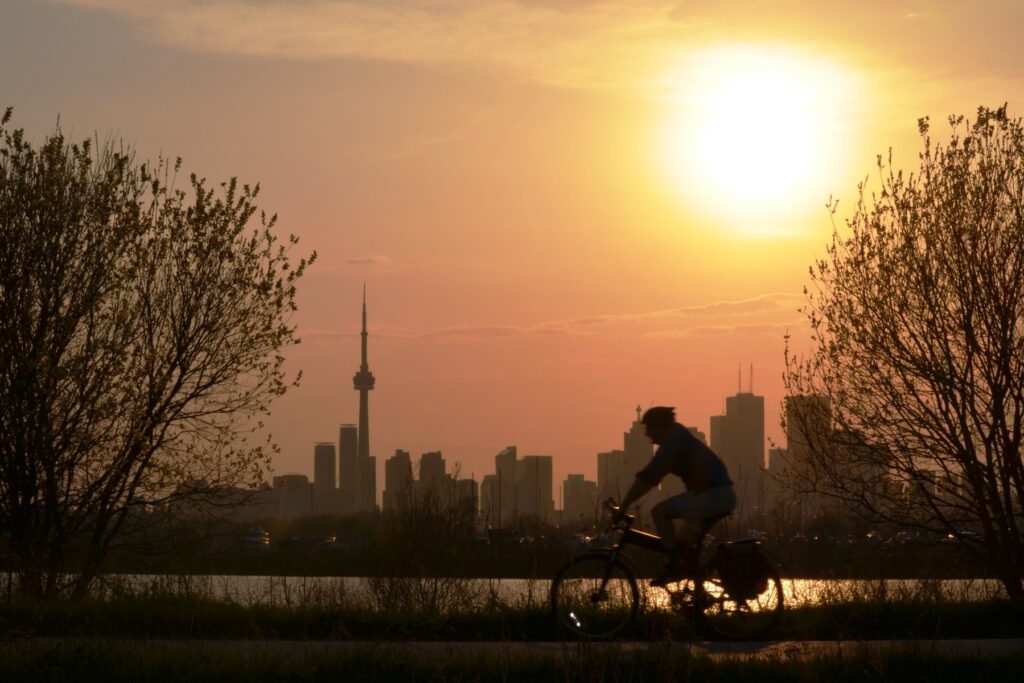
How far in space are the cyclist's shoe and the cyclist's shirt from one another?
0.70 meters

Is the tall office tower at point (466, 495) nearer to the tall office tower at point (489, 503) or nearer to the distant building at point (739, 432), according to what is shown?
the tall office tower at point (489, 503)

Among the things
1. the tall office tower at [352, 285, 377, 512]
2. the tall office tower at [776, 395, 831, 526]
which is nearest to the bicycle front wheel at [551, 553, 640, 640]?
the tall office tower at [776, 395, 831, 526]

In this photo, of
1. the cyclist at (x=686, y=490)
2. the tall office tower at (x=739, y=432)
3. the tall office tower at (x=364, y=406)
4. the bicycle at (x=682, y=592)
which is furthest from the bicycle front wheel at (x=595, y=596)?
the tall office tower at (x=364, y=406)

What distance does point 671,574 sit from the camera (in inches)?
461

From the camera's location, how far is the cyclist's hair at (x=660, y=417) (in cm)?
1171

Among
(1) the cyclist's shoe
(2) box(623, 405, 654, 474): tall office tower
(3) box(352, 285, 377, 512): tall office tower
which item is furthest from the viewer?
(3) box(352, 285, 377, 512): tall office tower

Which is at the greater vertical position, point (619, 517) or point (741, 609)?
point (619, 517)

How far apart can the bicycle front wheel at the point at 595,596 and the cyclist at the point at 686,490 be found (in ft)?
1.07

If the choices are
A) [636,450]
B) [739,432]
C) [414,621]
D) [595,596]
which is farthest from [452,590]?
[739,432]

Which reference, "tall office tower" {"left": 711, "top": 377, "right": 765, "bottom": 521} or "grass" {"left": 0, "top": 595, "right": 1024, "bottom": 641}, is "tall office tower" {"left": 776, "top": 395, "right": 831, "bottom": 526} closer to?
"grass" {"left": 0, "top": 595, "right": 1024, "bottom": 641}

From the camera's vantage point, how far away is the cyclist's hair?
11.7 m

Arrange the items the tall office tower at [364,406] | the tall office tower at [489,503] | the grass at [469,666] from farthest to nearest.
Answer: the tall office tower at [364,406]
the tall office tower at [489,503]
the grass at [469,666]

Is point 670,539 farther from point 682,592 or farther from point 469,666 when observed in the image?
point 469,666

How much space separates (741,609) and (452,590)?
6.05 metres
